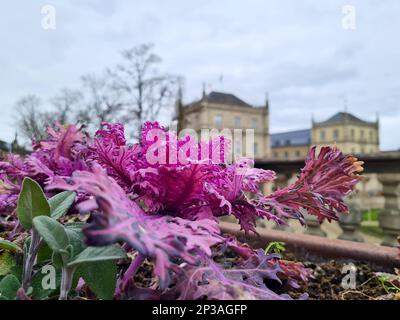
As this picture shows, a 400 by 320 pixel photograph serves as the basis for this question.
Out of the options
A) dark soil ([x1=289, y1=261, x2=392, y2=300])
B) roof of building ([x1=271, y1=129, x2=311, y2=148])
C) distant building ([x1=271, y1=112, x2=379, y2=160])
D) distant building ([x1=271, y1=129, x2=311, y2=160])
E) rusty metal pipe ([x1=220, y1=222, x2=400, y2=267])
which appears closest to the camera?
dark soil ([x1=289, y1=261, x2=392, y2=300])

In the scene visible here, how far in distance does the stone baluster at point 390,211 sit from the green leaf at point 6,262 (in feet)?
6.05

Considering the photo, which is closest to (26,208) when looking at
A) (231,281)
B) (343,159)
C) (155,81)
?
(231,281)

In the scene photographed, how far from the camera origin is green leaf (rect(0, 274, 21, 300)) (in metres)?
0.33

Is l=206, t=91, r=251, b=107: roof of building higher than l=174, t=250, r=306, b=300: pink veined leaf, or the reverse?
l=206, t=91, r=251, b=107: roof of building

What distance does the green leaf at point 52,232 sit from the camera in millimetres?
303

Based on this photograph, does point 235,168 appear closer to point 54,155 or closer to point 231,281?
point 231,281

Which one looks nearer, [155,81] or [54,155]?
[54,155]

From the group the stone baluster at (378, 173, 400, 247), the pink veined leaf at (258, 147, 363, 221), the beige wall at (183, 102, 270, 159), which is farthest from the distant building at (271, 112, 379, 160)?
the pink veined leaf at (258, 147, 363, 221)

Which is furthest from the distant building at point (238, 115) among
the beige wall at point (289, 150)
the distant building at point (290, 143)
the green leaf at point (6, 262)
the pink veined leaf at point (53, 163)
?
the green leaf at point (6, 262)

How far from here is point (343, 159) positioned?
1.45 ft

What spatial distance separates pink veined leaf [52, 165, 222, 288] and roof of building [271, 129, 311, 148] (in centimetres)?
4247

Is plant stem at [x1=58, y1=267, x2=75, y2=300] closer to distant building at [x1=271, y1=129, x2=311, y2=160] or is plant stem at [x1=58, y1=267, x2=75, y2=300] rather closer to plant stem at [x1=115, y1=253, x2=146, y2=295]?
plant stem at [x1=115, y1=253, x2=146, y2=295]

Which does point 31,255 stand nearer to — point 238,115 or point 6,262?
point 6,262
